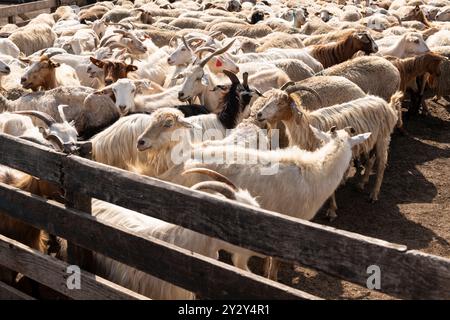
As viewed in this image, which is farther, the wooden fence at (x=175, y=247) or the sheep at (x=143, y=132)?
the sheep at (x=143, y=132)

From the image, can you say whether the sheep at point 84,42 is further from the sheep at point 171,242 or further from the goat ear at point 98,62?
the sheep at point 171,242

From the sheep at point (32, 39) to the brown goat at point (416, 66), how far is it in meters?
7.51

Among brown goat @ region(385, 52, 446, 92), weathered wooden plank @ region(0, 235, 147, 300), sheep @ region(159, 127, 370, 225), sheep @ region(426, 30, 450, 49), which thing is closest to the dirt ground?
sheep @ region(159, 127, 370, 225)

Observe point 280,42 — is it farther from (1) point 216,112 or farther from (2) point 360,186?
(1) point 216,112

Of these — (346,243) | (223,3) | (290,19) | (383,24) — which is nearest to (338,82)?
(346,243)

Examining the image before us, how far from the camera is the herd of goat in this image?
447 cm

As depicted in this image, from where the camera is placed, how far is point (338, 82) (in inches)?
333

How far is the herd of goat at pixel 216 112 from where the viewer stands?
14.7 feet

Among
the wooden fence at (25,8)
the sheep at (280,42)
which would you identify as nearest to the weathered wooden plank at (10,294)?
the sheep at (280,42)

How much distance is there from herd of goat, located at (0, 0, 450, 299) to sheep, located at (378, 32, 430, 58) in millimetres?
22

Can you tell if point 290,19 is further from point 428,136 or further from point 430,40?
point 428,136

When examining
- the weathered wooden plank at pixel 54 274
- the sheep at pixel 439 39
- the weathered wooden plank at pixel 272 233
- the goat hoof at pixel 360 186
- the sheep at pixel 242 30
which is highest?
the weathered wooden plank at pixel 272 233

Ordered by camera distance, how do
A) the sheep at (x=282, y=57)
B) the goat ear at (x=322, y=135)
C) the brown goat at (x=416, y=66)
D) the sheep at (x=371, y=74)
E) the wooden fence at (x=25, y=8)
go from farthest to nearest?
the wooden fence at (x=25, y=8) < the brown goat at (x=416, y=66) < the sheep at (x=282, y=57) < the sheep at (x=371, y=74) < the goat ear at (x=322, y=135)

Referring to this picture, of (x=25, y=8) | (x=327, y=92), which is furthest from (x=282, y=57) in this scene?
(x=25, y=8)
